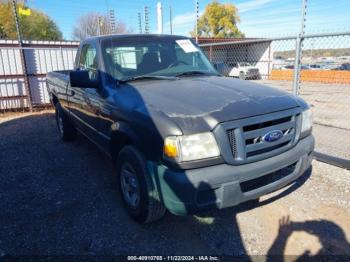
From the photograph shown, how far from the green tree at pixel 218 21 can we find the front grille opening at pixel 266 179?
47542 mm

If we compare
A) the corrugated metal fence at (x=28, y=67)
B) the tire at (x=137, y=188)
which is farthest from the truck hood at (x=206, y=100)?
the corrugated metal fence at (x=28, y=67)

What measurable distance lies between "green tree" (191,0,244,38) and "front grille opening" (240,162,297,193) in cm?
4754

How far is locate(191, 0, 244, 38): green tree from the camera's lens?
157 feet

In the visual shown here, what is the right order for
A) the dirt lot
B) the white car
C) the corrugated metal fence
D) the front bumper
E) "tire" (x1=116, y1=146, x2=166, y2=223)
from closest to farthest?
the front bumper → "tire" (x1=116, y1=146, x2=166, y2=223) → the dirt lot → the white car → the corrugated metal fence

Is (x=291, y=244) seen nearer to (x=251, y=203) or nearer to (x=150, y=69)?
(x=251, y=203)

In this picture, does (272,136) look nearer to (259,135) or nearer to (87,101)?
(259,135)

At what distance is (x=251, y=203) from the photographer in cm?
347

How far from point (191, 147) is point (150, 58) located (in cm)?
183

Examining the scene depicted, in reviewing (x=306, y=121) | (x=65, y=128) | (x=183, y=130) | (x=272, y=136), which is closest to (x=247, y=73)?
(x=306, y=121)

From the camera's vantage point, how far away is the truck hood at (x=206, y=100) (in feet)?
8.21

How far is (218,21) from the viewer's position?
48125 millimetres

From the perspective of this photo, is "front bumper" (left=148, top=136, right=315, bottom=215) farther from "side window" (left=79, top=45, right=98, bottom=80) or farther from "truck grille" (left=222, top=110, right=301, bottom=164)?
"side window" (left=79, top=45, right=98, bottom=80)

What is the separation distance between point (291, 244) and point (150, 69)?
249cm

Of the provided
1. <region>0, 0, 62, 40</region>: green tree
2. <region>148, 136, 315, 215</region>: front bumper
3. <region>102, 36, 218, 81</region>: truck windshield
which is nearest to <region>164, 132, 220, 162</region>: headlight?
<region>148, 136, 315, 215</region>: front bumper
